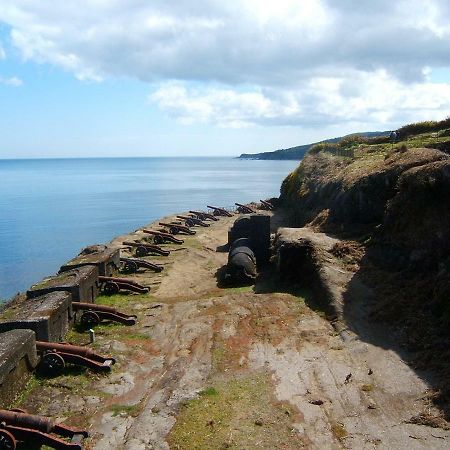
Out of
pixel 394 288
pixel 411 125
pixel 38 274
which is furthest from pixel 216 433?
pixel 411 125

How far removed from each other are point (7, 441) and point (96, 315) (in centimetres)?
762

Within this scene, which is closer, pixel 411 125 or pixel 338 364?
pixel 338 364

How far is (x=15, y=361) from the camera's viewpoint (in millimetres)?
12891

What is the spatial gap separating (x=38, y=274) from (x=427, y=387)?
124 ft

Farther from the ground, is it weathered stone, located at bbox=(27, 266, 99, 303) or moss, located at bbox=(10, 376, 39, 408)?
weathered stone, located at bbox=(27, 266, 99, 303)

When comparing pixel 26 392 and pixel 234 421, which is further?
pixel 26 392

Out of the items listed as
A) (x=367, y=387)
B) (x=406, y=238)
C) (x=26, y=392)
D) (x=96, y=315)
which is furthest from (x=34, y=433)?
(x=406, y=238)

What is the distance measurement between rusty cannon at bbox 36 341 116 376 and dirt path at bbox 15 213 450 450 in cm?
36

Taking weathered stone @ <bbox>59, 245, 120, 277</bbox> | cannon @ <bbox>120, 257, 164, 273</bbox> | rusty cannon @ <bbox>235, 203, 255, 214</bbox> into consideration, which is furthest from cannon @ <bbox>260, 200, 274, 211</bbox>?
weathered stone @ <bbox>59, 245, 120, 277</bbox>

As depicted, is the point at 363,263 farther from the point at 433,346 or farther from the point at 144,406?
the point at 144,406

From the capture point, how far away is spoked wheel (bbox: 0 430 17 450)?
1039cm

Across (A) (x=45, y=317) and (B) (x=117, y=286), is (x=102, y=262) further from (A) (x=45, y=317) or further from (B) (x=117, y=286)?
(A) (x=45, y=317)

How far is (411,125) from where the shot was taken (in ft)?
144

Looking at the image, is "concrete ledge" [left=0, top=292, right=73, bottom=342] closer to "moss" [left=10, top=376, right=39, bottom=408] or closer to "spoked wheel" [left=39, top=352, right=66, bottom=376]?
"spoked wheel" [left=39, top=352, right=66, bottom=376]
